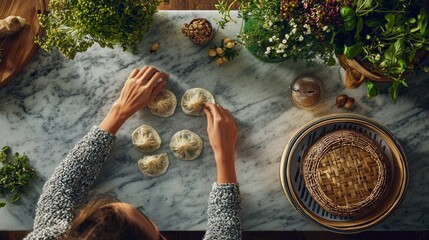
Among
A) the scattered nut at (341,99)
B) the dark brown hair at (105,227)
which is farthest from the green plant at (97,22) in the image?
the scattered nut at (341,99)

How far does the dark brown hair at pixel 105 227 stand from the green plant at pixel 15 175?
0.49 metres

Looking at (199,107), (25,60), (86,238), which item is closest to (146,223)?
(86,238)

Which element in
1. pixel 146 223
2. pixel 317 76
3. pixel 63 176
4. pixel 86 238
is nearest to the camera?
pixel 86 238

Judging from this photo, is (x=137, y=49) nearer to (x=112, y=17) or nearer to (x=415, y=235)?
(x=112, y=17)

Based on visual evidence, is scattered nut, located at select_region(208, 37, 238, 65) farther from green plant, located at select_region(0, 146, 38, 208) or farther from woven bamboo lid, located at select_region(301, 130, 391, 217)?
green plant, located at select_region(0, 146, 38, 208)

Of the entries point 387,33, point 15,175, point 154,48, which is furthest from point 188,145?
point 387,33

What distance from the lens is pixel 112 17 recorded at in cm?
158

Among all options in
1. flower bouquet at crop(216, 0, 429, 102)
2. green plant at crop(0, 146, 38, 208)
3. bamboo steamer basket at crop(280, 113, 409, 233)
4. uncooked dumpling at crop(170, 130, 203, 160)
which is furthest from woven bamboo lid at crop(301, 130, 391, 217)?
green plant at crop(0, 146, 38, 208)

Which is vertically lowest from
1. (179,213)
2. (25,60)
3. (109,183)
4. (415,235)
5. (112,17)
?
(415,235)

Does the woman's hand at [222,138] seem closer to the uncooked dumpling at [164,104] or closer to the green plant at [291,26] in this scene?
the uncooked dumpling at [164,104]

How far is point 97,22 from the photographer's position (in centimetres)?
157

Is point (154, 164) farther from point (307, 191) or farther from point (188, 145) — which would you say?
point (307, 191)

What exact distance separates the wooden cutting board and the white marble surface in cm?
4

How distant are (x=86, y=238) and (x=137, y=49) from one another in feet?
2.46
